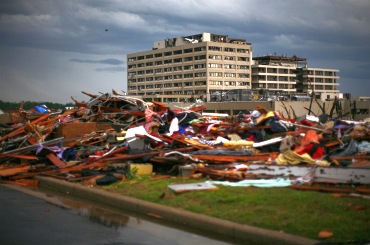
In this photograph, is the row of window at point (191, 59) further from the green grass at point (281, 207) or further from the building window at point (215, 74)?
the green grass at point (281, 207)

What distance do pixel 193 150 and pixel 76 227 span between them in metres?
6.95

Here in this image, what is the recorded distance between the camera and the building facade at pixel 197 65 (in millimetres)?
161375

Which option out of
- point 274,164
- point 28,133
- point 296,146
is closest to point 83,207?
point 274,164

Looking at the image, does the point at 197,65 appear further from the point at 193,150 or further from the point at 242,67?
the point at 193,150

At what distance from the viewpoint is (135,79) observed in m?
190

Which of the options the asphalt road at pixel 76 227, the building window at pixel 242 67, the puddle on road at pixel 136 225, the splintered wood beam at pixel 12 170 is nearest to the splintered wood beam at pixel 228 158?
the puddle on road at pixel 136 225

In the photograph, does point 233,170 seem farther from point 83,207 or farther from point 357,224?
point 357,224

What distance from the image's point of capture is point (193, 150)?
15.4 meters

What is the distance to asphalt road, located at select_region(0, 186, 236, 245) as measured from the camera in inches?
312

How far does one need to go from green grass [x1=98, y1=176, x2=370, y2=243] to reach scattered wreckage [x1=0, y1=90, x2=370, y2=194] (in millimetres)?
1005

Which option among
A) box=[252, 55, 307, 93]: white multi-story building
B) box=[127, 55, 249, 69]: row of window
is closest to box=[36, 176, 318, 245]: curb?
box=[127, 55, 249, 69]: row of window

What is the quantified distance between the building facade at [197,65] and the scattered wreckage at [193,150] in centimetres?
13632

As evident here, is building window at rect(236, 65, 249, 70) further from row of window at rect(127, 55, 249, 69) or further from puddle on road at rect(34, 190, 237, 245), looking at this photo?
puddle on road at rect(34, 190, 237, 245)

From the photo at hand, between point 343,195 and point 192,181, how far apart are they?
148 inches
